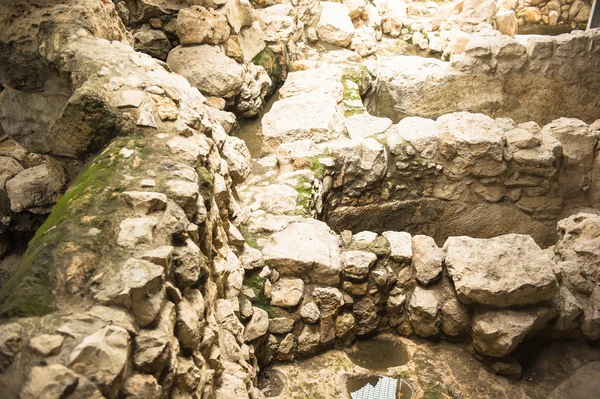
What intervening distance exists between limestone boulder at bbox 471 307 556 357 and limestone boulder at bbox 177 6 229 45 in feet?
12.2

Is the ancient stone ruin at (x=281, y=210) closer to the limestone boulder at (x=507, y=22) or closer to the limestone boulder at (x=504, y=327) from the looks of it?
the limestone boulder at (x=504, y=327)

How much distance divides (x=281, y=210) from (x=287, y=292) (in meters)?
0.77

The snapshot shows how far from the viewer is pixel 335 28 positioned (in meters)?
7.07

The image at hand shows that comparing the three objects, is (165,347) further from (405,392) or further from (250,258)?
(405,392)

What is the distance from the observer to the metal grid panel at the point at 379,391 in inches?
131

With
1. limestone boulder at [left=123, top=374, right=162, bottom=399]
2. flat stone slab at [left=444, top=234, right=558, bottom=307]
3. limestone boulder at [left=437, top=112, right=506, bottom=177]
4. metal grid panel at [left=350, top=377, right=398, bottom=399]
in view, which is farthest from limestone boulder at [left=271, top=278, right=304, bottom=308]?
limestone boulder at [left=437, top=112, right=506, bottom=177]

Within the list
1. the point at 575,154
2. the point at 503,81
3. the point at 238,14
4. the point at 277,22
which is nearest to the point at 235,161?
the point at 238,14

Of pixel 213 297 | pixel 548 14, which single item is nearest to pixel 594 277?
pixel 213 297

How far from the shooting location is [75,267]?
6.07 ft

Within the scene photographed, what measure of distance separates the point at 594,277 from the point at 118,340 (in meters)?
3.47

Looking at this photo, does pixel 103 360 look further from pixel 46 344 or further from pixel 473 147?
pixel 473 147

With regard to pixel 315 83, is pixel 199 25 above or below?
above

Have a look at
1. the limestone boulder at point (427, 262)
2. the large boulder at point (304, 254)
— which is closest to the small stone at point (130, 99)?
the large boulder at point (304, 254)

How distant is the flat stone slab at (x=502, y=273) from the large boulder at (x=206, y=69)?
2.84 meters
